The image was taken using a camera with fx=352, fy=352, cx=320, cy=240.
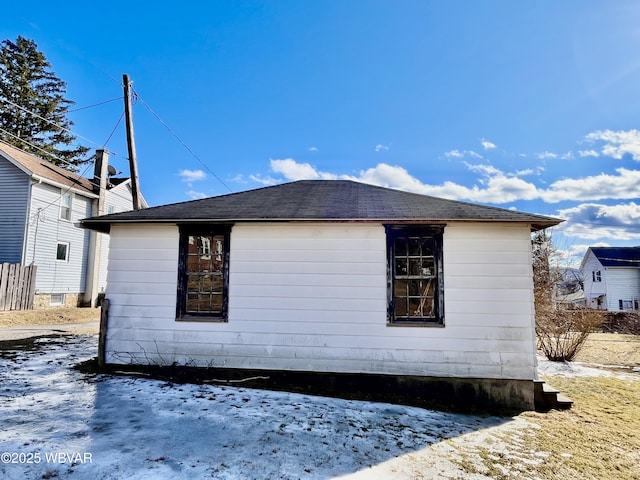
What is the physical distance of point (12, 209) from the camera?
15.5 m

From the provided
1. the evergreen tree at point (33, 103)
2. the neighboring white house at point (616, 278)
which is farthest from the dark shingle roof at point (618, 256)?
the evergreen tree at point (33, 103)

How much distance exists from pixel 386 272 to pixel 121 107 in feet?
33.3

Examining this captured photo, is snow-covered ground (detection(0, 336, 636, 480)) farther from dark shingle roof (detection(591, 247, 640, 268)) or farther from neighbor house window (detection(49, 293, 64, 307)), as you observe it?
dark shingle roof (detection(591, 247, 640, 268))

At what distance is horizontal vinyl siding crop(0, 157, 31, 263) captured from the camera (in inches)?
602

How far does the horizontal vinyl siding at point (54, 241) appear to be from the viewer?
15.6 metres

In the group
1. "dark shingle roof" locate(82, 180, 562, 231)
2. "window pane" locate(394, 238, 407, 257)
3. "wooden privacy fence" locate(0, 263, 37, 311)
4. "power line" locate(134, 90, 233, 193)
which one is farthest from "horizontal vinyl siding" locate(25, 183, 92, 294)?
"window pane" locate(394, 238, 407, 257)

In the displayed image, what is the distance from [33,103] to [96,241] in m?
17.9

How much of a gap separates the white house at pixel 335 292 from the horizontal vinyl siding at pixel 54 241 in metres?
11.2

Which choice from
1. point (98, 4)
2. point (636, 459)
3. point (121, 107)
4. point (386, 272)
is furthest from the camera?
point (121, 107)

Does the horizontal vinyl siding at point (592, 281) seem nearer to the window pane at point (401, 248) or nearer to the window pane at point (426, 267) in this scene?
the window pane at point (426, 267)

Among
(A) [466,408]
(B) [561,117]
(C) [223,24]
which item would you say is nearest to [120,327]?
(A) [466,408]

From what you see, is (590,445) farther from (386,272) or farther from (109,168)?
(109,168)

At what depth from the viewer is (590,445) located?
4277 mm

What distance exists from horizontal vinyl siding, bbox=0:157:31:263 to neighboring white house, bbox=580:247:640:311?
38869mm
